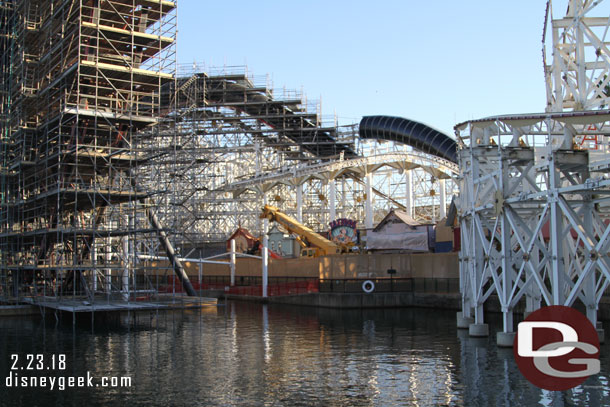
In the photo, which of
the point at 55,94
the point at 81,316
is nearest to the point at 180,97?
the point at 55,94

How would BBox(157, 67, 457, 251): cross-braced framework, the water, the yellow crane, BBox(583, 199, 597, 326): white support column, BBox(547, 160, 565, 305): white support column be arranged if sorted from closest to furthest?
1. the water
2. BBox(547, 160, 565, 305): white support column
3. BBox(583, 199, 597, 326): white support column
4. the yellow crane
5. BBox(157, 67, 457, 251): cross-braced framework

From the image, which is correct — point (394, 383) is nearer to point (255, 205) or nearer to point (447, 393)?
point (447, 393)

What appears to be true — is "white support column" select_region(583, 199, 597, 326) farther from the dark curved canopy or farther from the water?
the dark curved canopy

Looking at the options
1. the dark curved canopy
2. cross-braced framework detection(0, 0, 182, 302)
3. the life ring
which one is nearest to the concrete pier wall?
the life ring

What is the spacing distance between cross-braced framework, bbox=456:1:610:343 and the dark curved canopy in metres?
30.0

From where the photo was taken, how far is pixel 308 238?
49.8 metres

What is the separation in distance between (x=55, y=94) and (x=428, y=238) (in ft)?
87.1

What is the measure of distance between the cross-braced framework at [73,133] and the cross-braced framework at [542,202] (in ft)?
58.1

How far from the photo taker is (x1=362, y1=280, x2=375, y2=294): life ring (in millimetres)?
41812

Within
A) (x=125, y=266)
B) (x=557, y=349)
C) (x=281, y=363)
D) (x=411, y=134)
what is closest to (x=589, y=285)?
(x=557, y=349)

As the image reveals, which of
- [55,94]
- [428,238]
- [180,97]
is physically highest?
[180,97]

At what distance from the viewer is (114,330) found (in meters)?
30.8

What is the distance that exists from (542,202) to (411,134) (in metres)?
42.1

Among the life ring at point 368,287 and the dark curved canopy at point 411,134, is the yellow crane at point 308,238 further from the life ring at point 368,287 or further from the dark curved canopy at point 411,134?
the dark curved canopy at point 411,134
